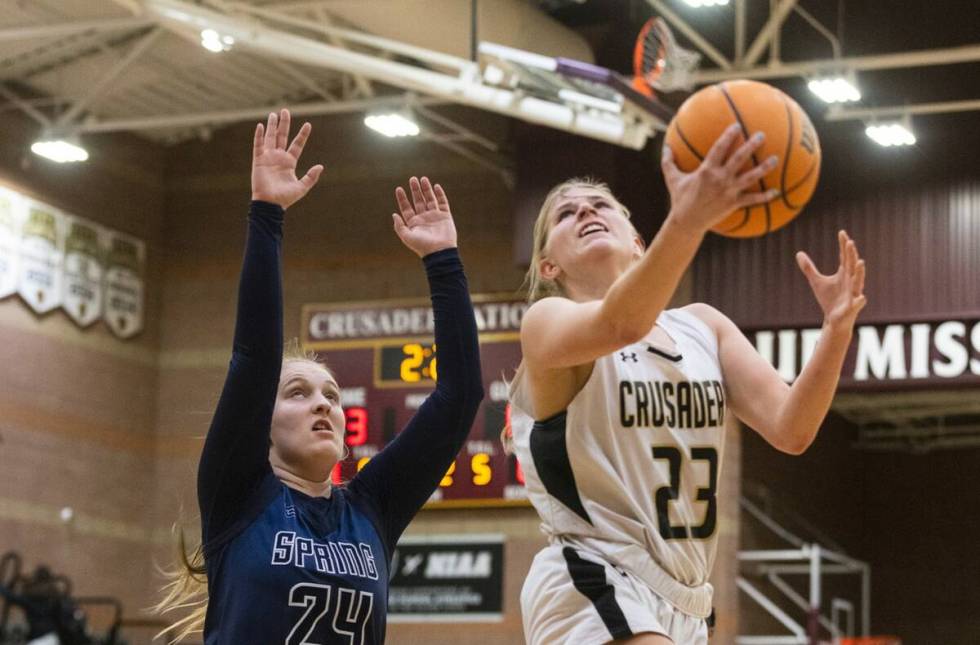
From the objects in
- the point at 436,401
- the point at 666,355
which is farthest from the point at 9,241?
the point at 666,355

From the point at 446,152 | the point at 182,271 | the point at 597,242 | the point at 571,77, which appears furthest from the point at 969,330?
the point at 597,242

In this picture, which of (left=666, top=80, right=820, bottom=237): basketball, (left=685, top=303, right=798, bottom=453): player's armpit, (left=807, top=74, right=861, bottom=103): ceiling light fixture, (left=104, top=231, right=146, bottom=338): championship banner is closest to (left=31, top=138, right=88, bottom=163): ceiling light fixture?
(left=104, top=231, right=146, bottom=338): championship banner

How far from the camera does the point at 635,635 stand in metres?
4.02

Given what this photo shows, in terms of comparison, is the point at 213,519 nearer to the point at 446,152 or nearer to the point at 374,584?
the point at 374,584

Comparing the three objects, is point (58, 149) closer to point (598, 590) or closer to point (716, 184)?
point (598, 590)

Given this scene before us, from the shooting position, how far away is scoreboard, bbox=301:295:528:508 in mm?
16266

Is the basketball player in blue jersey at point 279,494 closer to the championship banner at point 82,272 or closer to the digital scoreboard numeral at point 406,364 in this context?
the digital scoreboard numeral at point 406,364

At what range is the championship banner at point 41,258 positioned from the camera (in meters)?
17.2

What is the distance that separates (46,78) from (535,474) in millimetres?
14467

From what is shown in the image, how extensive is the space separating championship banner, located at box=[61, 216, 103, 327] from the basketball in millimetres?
15029

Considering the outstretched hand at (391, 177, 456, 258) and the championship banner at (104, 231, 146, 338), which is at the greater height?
the championship banner at (104, 231, 146, 338)

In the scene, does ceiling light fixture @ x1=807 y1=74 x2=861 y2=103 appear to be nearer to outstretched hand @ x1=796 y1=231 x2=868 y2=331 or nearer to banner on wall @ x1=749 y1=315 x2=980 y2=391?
banner on wall @ x1=749 y1=315 x2=980 y2=391

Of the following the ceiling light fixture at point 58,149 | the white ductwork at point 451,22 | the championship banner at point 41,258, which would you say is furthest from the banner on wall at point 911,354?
the championship banner at point 41,258

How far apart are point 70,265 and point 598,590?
14725mm
